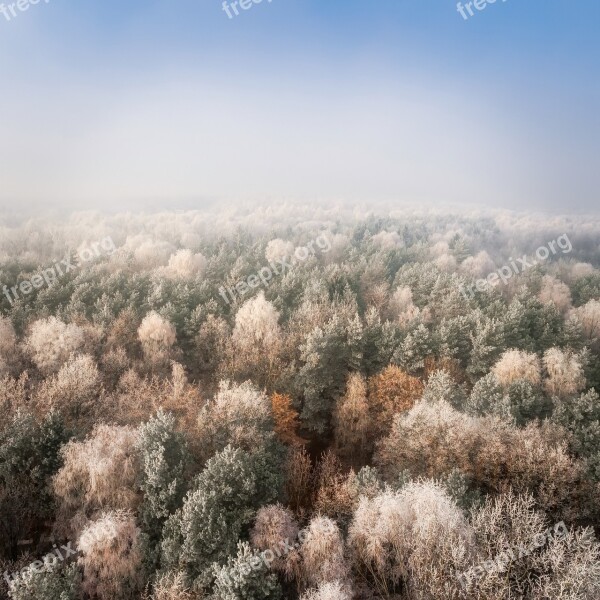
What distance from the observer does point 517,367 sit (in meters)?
47.3

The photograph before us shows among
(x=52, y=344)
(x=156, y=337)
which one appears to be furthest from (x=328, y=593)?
(x=52, y=344)

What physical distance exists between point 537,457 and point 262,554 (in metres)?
20.7

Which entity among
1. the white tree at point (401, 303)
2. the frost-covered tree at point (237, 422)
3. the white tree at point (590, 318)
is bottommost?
the white tree at point (590, 318)

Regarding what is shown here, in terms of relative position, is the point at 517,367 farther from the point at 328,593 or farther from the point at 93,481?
the point at 93,481

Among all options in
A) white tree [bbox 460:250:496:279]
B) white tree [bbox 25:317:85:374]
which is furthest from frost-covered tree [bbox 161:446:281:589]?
white tree [bbox 460:250:496:279]

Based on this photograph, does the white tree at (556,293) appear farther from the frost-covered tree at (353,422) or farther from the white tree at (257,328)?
the white tree at (257,328)

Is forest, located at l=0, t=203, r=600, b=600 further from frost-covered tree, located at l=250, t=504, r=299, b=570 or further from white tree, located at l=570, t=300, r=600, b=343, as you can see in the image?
white tree, located at l=570, t=300, r=600, b=343

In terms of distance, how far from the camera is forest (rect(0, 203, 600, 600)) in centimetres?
2364

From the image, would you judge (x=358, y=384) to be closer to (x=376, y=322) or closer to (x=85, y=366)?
(x=376, y=322)

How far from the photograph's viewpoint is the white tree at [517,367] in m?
46.5

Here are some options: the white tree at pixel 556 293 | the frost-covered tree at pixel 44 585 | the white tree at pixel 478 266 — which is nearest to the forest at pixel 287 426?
the frost-covered tree at pixel 44 585

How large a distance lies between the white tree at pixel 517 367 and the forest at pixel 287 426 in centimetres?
40

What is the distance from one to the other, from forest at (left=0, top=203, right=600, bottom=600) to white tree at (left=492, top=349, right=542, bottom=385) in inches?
15.6

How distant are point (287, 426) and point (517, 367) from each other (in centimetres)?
2535
